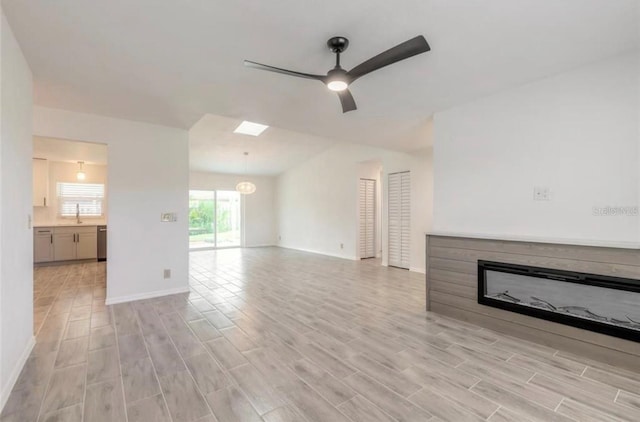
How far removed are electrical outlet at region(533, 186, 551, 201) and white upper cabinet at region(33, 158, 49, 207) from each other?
9.37 meters

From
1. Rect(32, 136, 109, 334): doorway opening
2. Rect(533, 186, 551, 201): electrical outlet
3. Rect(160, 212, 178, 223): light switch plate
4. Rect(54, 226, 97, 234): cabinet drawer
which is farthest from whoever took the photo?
Rect(54, 226, 97, 234): cabinet drawer

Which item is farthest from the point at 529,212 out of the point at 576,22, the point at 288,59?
the point at 288,59

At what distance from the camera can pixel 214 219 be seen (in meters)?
9.63

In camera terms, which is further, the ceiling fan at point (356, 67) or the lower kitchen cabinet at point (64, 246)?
the lower kitchen cabinet at point (64, 246)

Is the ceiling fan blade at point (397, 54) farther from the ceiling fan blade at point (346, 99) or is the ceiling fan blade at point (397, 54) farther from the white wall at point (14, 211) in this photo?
the white wall at point (14, 211)

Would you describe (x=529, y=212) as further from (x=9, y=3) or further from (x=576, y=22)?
(x=9, y=3)

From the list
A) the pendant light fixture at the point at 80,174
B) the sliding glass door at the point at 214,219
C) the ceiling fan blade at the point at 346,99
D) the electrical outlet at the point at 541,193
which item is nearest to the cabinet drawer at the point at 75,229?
the pendant light fixture at the point at 80,174

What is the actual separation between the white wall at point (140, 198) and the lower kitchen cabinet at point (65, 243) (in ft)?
13.5

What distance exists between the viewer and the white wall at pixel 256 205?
9.60 metres

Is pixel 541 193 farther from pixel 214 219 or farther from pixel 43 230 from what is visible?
pixel 43 230

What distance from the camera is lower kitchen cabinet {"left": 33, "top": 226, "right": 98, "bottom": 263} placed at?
6.41m

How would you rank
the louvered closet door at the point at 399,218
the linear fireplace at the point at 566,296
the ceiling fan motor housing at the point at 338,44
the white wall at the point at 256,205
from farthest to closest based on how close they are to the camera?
1. the white wall at the point at 256,205
2. the louvered closet door at the point at 399,218
3. the linear fireplace at the point at 566,296
4. the ceiling fan motor housing at the point at 338,44

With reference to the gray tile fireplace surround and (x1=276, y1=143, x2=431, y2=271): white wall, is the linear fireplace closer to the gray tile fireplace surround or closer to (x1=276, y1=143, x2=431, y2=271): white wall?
the gray tile fireplace surround

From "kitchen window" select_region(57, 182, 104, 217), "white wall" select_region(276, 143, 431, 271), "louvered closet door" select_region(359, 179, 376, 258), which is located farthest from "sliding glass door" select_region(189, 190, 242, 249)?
"louvered closet door" select_region(359, 179, 376, 258)
